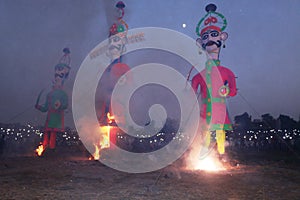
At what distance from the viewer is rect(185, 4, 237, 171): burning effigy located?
11.6 metres

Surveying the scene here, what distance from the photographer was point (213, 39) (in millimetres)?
11711

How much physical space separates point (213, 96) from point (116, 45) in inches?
288

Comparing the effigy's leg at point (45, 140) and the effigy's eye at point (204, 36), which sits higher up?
the effigy's eye at point (204, 36)

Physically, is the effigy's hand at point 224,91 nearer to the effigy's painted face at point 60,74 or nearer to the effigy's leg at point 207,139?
the effigy's leg at point 207,139

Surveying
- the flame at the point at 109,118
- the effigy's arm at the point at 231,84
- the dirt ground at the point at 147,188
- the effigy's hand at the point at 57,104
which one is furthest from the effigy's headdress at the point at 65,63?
the effigy's arm at the point at 231,84

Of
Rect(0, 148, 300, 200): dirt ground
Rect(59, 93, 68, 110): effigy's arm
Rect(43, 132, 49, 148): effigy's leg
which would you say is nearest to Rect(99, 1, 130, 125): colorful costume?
Rect(59, 93, 68, 110): effigy's arm

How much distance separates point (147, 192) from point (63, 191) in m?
2.27

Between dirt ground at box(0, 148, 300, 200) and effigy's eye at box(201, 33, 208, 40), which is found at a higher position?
effigy's eye at box(201, 33, 208, 40)

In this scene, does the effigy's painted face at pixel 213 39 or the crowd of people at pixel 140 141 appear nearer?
the effigy's painted face at pixel 213 39

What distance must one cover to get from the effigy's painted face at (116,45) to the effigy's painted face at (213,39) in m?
5.80

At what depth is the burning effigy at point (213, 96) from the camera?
11614mm

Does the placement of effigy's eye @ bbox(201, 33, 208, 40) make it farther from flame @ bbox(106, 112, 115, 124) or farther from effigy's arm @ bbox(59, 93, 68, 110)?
effigy's arm @ bbox(59, 93, 68, 110)

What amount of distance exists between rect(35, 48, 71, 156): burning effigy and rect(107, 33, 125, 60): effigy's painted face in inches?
126

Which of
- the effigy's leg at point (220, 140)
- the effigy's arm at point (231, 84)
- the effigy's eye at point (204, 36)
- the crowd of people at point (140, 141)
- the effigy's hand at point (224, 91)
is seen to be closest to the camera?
the effigy's hand at point (224, 91)
